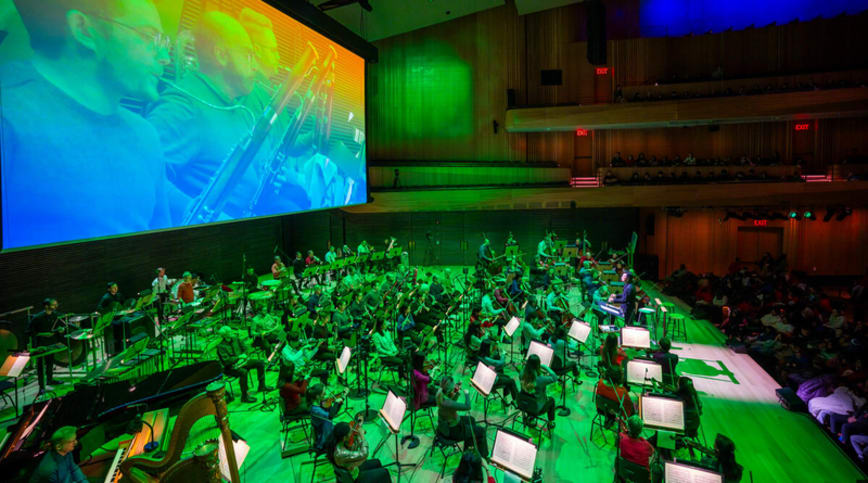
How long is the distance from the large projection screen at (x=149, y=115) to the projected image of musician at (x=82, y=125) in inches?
0.5

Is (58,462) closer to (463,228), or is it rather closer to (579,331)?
(579,331)

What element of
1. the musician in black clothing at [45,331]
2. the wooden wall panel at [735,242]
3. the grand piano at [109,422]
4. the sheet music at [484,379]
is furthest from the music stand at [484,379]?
the wooden wall panel at [735,242]

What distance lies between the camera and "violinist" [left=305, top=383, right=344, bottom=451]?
5668mm

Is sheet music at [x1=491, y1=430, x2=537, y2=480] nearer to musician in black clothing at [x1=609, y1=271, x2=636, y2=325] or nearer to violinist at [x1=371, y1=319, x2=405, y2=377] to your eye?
violinist at [x1=371, y1=319, x2=405, y2=377]

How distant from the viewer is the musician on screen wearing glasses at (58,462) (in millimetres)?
4227

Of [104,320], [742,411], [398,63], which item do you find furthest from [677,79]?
[104,320]

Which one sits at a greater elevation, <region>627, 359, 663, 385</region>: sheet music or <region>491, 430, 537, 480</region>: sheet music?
<region>627, 359, 663, 385</region>: sheet music

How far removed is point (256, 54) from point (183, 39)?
1872mm

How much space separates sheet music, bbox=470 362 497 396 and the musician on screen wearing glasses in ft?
14.9

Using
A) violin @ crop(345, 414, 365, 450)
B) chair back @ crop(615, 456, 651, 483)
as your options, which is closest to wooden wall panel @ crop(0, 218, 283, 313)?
violin @ crop(345, 414, 365, 450)

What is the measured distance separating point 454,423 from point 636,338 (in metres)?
3.89

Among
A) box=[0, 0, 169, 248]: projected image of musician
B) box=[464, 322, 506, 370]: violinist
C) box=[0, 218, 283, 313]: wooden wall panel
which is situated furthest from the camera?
box=[0, 218, 283, 313]: wooden wall panel

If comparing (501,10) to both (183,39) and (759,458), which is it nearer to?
(183,39)

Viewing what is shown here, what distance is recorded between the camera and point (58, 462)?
4301 millimetres
